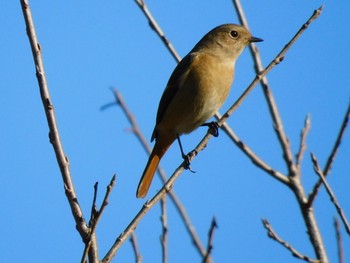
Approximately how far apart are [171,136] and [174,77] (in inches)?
23.8

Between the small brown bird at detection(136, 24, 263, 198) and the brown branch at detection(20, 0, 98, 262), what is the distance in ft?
9.34

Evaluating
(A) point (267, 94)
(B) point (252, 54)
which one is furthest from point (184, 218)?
(B) point (252, 54)

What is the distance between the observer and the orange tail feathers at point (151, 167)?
17.9ft

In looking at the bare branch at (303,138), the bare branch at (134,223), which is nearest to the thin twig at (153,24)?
the bare branch at (303,138)

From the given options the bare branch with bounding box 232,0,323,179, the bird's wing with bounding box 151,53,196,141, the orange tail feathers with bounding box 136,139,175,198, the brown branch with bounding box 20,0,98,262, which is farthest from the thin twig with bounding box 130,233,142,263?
the bird's wing with bounding box 151,53,196,141

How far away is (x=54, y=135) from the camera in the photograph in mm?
2590

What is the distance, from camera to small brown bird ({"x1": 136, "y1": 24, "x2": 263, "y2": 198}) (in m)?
5.54

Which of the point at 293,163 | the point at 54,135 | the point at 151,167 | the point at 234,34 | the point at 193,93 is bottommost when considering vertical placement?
the point at 54,135

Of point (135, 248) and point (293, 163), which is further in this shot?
point (293, 163)

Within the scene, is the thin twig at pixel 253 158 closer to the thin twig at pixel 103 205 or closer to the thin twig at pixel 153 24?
the thin twig at pixel 153 24

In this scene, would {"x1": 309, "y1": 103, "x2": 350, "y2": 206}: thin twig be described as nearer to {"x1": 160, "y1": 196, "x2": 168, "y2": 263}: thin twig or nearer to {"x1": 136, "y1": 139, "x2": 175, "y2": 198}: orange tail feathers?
{"x1": 160, "y1": 196, "x2": 168, "y2": 263}: thin twig

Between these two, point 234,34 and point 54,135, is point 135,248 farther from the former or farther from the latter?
point 234,34

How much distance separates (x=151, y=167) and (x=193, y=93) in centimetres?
83

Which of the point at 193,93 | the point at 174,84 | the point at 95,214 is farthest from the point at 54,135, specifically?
the point at 174,84
